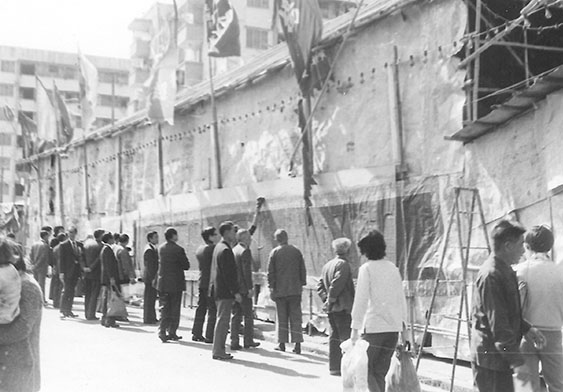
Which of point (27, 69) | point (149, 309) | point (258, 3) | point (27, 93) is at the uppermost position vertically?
point (27, 69)

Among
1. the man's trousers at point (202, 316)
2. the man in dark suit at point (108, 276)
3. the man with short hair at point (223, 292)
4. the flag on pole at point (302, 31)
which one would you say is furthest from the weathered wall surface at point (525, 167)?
the man in dark suit at point (108, 276)

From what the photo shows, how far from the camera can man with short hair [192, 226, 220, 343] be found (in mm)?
11203

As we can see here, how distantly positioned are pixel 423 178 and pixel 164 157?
11.0 meters

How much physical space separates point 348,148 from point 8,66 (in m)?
61.6

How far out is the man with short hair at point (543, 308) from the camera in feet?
18.8

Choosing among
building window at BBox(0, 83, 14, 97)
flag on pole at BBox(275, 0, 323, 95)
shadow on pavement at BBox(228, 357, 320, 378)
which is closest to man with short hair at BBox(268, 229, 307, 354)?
shadow on pavement at BBox(228, 357, 320, 378)

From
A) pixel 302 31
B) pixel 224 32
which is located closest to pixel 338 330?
pixel 302 31

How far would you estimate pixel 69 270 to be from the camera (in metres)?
14.7

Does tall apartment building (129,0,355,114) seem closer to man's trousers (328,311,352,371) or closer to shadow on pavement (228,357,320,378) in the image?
shadow on pavement (228,357,320,378)

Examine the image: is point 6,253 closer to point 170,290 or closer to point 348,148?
point 170,290

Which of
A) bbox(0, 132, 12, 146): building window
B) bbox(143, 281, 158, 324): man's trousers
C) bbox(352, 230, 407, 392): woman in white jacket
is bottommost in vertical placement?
bbox(143, 281, 158, 324): man's trousers

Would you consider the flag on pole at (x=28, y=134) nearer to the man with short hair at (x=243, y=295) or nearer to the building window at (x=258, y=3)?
the building window at (x=258, y=3)

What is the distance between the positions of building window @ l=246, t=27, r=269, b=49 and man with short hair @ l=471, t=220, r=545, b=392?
4388 cm

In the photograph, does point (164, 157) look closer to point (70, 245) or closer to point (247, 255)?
point (70, 245)
